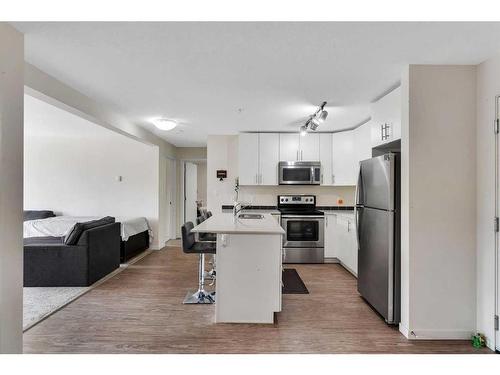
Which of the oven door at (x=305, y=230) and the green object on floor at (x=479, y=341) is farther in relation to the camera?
the oven door at (x=305, y=230)

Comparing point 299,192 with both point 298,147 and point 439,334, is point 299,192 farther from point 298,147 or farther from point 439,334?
point 439,334

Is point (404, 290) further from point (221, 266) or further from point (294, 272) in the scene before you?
point (294, 272)

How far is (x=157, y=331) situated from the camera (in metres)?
2.56

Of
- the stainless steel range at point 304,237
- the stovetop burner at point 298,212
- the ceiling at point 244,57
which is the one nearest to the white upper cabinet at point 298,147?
the stovetop burner at point 298,212

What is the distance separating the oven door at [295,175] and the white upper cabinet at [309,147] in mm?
217

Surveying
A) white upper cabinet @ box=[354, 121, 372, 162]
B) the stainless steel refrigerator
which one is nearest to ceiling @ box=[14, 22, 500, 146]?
white upper cabinet @ box=[354, 121, 372, 162]

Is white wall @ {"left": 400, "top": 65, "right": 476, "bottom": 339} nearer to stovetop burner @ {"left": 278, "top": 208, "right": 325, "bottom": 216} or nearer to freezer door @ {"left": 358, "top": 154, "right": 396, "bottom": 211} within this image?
freezer door @ {"left": 358, "top": 154, "right": 396, "bottom": 211}

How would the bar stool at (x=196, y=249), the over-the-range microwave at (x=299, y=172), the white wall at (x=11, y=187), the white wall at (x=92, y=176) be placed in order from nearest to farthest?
the white wall at (x=11, y=187) → the bar stool at (x=196, y=249) → the over-the-range microwave at (x=299, y=172) → the white wall at (x=92, y=176)

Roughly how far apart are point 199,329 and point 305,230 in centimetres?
274

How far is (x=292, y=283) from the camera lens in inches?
152

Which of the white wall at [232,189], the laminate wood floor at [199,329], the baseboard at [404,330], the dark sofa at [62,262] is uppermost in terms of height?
the white wall at [232,189]

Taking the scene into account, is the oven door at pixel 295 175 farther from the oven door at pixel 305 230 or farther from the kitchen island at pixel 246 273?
the kitchen island at pixel 246 273

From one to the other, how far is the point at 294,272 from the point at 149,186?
3367 mm

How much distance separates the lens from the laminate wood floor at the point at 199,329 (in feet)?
7.56
